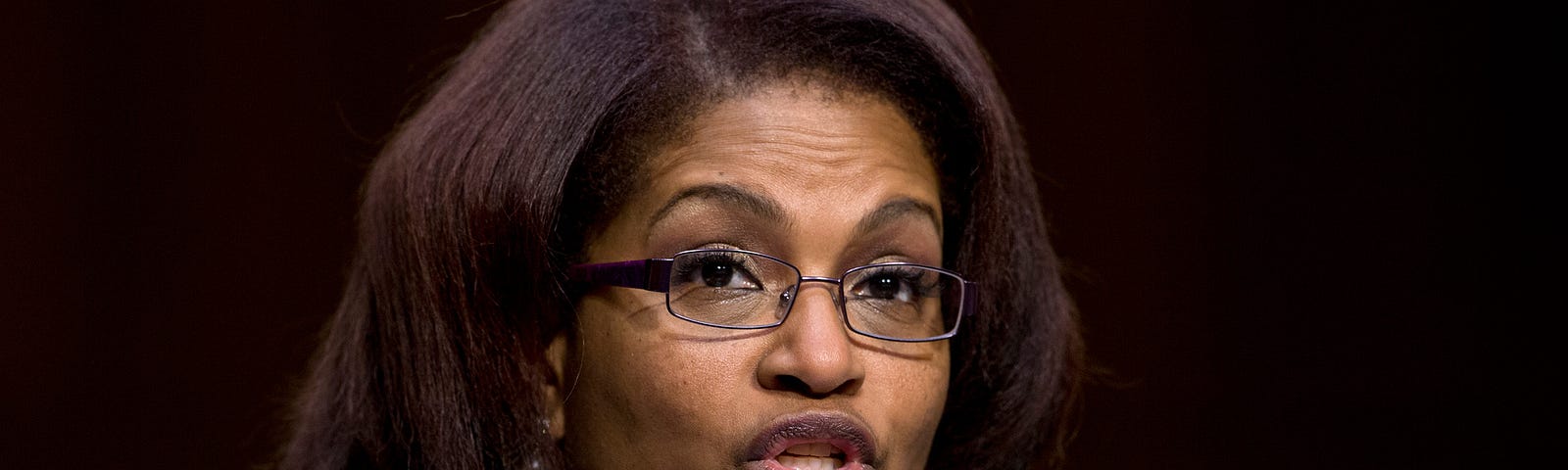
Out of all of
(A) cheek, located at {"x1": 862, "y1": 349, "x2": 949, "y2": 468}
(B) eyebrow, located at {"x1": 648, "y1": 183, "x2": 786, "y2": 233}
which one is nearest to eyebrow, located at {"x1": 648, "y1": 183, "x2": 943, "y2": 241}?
(B) eyebrow, located at {"x1": 648, "y1": 183, "x2": 786, "y2": 233}

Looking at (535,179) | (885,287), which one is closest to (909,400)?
(885,287)

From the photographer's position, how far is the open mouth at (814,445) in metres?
1.49

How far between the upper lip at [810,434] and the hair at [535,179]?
0.80 feet

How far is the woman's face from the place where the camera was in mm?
1494

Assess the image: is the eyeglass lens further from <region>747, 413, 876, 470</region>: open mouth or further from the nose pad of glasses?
<region>747, 413, 876, 470</region>: open mouth

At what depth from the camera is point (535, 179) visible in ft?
5.02

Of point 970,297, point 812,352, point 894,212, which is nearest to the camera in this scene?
point 812,352

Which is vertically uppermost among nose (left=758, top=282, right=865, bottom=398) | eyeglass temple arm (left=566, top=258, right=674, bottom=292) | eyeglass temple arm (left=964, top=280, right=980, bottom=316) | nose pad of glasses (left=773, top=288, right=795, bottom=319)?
eyeglass temple arm (left=566, top=258, right=674, bottom=292)

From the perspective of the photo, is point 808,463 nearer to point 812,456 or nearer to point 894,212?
point 812,456

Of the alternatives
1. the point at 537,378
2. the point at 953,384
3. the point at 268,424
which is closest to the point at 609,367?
the point at 537,378

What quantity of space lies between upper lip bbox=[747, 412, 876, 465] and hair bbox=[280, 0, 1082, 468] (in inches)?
9.6

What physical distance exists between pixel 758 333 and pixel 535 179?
0.90 ft

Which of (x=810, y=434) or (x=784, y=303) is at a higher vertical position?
(x=784, y=303)

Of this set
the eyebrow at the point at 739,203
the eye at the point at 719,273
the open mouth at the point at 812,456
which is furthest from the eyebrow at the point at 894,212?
the open mouth at the point at 812,456
